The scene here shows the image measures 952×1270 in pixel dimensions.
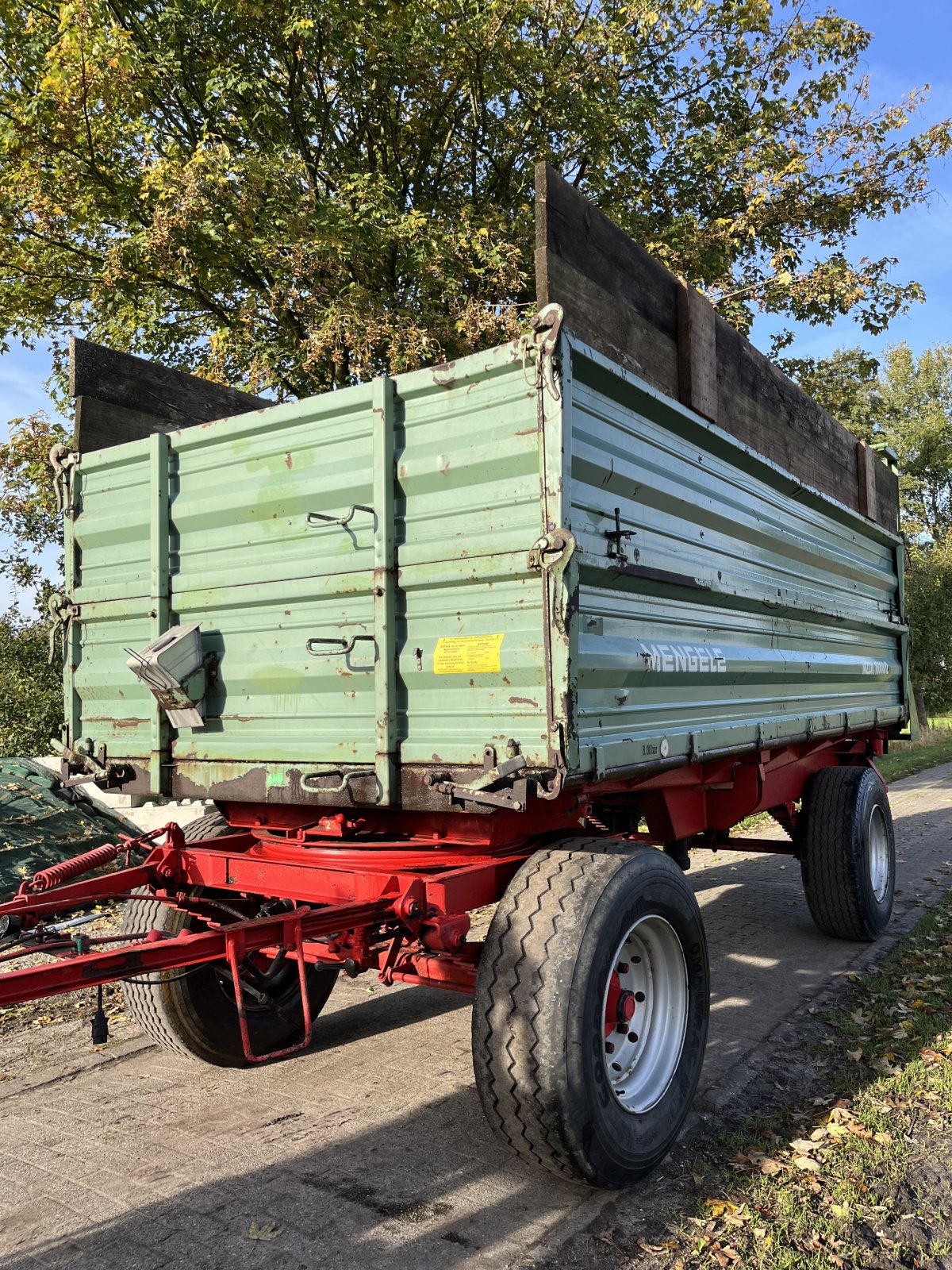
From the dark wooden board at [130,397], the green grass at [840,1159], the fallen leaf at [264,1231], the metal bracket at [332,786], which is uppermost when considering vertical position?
the dark wooden board at [130,397]

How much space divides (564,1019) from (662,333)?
9.15 ft

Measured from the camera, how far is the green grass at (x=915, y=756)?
646 inches

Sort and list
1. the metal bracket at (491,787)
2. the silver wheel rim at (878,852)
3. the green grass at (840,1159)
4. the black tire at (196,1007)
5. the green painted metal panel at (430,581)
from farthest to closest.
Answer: the silver wheel rim at (878,852), the black tire at (196,1007), the green painted metal panel at (430,581), the metal bracket at (491,787), the green grass at (840,1159)

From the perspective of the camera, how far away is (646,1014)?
3471 mm

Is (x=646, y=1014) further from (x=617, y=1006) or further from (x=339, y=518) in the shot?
(x=339, y=518)

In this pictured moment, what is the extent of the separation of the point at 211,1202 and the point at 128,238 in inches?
352

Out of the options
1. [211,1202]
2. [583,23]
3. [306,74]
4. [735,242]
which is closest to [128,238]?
[306,74]

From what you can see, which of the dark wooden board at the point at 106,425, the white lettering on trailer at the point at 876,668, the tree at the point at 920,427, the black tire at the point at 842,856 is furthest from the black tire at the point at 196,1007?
the tree at the point at 920,427

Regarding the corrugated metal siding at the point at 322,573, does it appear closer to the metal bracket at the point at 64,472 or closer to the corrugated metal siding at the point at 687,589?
the metal bracket at the point at 64,472

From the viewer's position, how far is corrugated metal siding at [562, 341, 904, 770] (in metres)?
3.16

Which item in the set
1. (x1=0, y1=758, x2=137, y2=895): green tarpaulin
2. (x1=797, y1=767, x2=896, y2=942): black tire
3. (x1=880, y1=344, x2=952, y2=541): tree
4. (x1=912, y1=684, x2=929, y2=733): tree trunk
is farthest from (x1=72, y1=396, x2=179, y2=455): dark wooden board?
(x1=880, y1=344, x2=952, y2=541): tree

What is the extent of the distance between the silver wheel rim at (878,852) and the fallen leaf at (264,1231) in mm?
4434

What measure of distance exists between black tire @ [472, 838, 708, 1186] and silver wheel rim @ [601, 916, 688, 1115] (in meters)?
0.07

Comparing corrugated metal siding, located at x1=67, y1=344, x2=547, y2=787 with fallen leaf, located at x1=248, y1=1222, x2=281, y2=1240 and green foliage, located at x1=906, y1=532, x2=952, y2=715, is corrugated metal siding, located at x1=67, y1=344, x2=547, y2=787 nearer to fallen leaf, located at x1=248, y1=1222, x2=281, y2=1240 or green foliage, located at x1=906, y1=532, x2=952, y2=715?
fallen leaf, located at x1=248, y1=1222, x2=281, y2=1240
